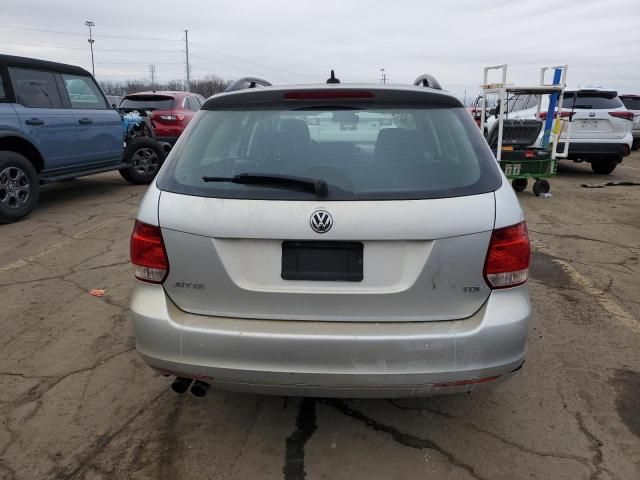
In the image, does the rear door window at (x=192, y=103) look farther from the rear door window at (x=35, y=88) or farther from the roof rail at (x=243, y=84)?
the roof rail at (x=243, y=84)

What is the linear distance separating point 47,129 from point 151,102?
4965 mm

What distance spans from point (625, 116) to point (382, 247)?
1058 cm

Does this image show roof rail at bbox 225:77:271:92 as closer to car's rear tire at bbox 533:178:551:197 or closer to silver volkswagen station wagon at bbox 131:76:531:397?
silver volkswagen station wagon at bbox 131:76:531:397

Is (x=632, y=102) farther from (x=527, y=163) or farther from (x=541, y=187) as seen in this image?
(x=527, y=163)

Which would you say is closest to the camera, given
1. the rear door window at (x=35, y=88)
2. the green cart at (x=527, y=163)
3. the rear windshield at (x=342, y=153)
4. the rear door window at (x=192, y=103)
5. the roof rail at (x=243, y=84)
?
the rear windshield at (x=342, y=153)

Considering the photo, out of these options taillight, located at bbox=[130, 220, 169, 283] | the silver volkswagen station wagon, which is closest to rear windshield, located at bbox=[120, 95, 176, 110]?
taillight, located at bbox=[130, 220, 169, 283]

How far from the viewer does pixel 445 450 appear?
8.18 ft

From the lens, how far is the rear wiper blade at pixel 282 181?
214 cm

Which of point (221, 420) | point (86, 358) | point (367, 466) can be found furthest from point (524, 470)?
point (86, 358)

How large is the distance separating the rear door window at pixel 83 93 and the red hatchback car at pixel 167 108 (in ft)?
9.18

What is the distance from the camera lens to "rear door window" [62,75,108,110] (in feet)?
25.3

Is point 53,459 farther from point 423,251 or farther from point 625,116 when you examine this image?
point 625,116

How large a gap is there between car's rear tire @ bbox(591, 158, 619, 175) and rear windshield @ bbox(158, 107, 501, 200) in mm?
10697

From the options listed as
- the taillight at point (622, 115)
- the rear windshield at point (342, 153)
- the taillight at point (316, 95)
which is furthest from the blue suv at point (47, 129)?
the taillight at point (622, 115)
